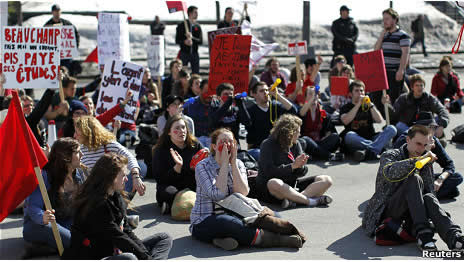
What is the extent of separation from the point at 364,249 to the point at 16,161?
3.19 meters

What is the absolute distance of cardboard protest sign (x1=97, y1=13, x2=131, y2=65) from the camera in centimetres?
1223

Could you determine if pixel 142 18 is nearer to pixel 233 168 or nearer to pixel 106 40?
pixel 106 40

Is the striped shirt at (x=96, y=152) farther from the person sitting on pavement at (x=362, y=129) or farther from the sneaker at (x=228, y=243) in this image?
the person sitting on pavement at (x=362, y=129)

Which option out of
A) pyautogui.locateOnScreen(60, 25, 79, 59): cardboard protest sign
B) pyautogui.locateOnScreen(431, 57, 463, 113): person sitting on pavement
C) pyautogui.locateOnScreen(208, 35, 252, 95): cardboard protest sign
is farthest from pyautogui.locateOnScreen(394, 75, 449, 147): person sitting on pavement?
pyautogui.locateOnScreen(60, 25, 79, 59): cardboard protest sign

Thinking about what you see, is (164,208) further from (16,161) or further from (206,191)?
(16,161)

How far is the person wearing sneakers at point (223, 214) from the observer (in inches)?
262

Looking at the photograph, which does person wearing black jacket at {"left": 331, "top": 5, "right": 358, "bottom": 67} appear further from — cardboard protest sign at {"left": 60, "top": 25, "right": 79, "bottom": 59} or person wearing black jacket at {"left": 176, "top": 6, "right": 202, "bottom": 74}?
cardboard protest sign at {"left": 60, "top": 25, "right": 79, "bottom": 59}

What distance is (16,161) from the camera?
6250mm

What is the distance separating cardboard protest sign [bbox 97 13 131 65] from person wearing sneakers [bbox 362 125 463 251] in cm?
Result: 644

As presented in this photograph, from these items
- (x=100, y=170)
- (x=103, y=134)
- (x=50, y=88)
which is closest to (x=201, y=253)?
(x=100, y=170)

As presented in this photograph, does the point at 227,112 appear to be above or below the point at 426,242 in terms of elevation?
above

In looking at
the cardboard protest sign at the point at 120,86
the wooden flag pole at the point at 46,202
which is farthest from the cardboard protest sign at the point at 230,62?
the wooden flag pole at the point at 46,202

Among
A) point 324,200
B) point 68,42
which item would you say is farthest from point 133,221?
point 68,42

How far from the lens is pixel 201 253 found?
261 inches
